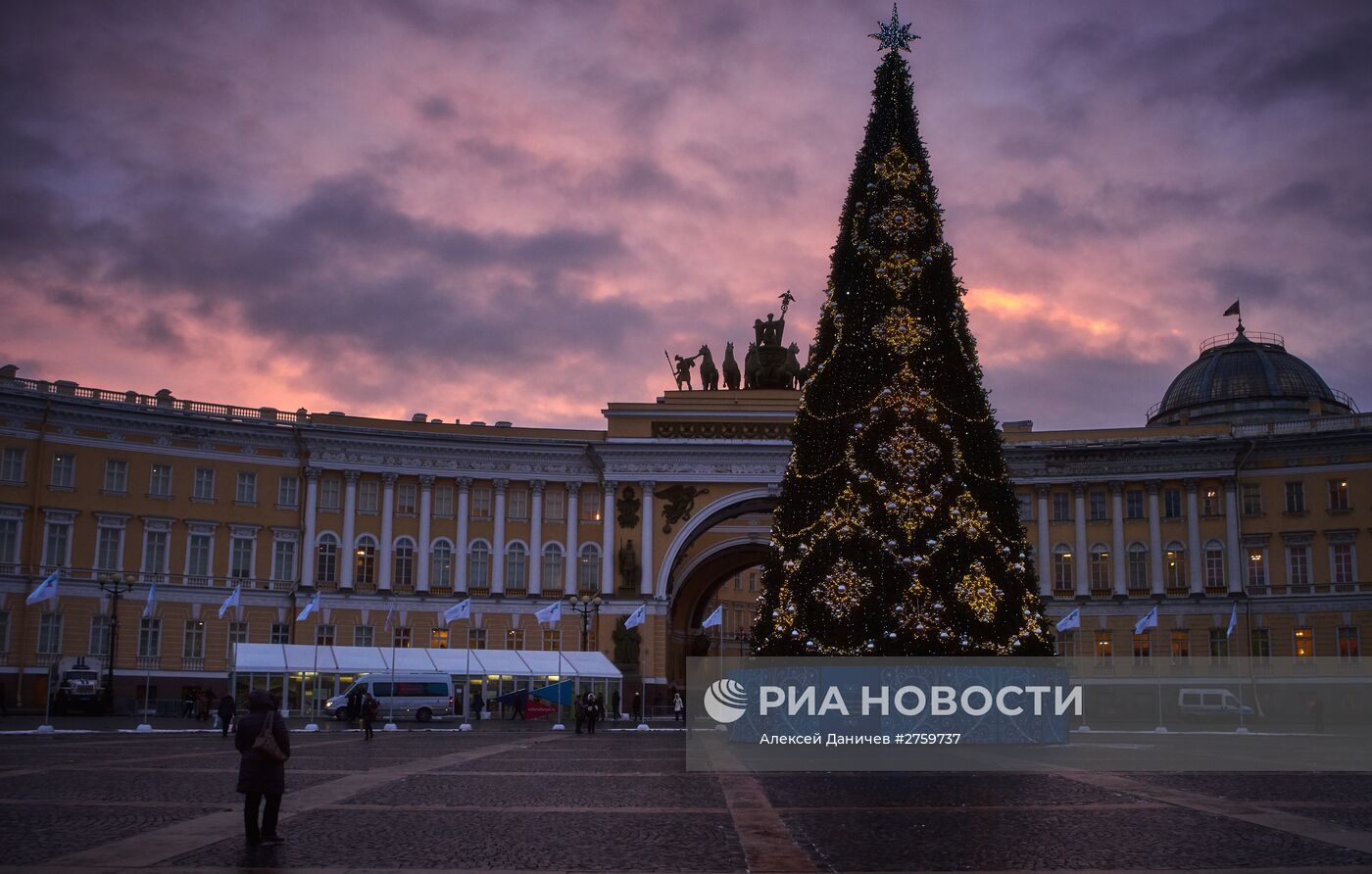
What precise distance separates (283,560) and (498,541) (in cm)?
1072

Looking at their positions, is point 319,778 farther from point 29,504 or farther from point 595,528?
point 595,528

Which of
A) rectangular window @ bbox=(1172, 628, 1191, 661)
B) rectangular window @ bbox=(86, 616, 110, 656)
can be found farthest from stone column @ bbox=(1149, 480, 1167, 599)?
rectangular window @ bbox=(86, 616, 110, 656)

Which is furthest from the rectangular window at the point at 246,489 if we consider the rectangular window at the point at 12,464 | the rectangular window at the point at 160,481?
the rectangular window at the point at 12,464

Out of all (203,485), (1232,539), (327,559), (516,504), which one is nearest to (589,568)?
(516,504)

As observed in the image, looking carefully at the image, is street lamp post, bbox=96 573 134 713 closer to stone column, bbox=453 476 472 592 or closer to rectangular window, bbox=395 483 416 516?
rectangular window, bbox=395 483 416 516

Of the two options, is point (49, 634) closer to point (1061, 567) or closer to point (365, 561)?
point (365, 561)

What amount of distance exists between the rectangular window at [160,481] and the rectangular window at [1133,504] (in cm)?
4794

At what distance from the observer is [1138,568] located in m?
72.7

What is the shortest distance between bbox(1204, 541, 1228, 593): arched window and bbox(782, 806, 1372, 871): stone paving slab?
5659 cm

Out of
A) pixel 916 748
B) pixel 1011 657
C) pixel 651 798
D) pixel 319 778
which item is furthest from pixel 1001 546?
pixel 319 778

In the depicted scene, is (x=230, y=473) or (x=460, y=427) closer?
(x=230, y=473)

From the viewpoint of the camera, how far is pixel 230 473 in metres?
68.8

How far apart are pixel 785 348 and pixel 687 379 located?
18.8 ft

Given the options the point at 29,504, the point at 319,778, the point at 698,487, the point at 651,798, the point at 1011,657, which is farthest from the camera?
the point at 698,487
